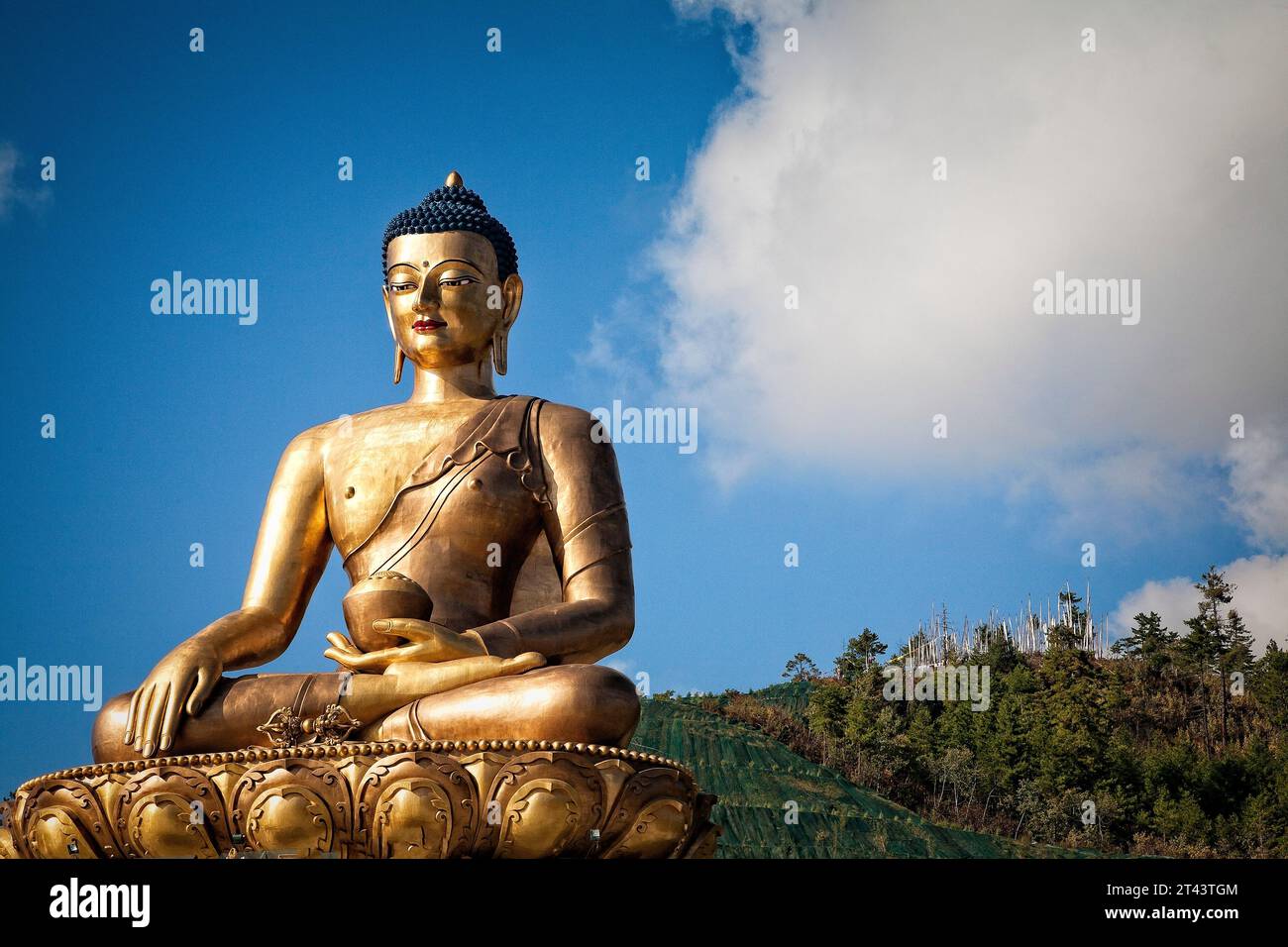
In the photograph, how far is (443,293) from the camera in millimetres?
7613

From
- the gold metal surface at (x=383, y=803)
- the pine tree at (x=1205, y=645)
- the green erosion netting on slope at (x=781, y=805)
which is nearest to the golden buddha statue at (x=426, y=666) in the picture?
the gold metal surface at (x=383, y=803)

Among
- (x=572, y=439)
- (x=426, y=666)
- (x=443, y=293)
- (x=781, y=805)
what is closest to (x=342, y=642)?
(x=426, y=666)

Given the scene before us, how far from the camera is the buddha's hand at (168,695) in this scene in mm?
6297

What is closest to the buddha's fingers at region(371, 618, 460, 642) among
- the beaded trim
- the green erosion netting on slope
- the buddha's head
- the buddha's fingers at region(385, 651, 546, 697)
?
the buddha's fingers at region(385, 651, 546, 697)

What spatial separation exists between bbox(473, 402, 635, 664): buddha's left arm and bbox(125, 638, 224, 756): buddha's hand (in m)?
1.23

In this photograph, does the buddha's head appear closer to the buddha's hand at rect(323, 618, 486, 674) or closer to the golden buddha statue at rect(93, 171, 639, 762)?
the golden buddha statue at rect(93, 171, 639, 762)

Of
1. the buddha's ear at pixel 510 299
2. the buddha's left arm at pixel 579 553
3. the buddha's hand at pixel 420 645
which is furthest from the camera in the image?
the buddha's ear at pixel 510 299

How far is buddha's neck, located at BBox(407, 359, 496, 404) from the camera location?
774cm

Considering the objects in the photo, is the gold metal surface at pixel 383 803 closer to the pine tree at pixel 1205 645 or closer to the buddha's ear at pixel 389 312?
the buddha's ear at pixel 389 312

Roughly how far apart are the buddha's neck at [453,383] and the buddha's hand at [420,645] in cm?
165

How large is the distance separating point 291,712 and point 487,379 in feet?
7.48

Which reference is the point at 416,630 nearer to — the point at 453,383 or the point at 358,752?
the point at 358,752

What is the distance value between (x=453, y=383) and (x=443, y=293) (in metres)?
0.47
